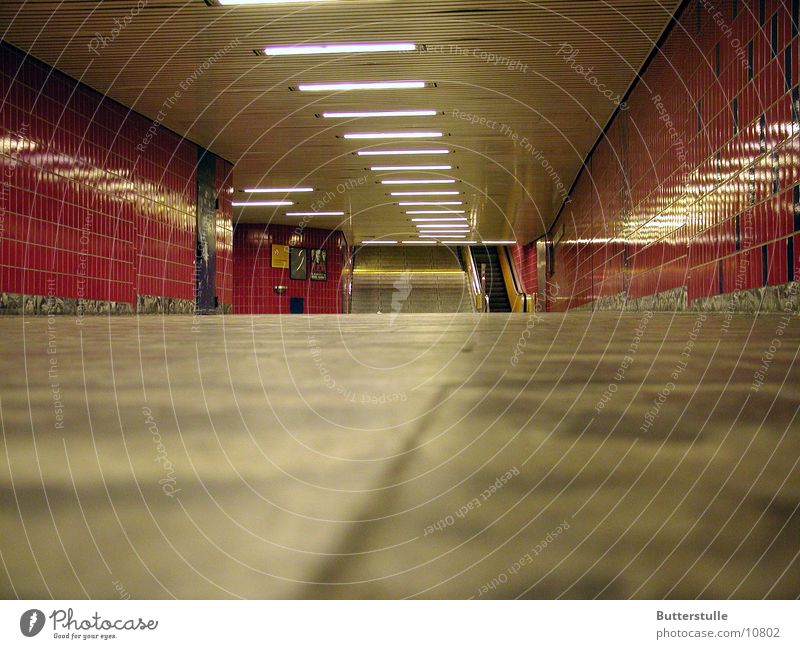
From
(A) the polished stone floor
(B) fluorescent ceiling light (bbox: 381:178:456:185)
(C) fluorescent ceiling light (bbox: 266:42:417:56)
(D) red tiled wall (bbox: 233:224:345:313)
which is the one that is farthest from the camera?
(D) red tiled wall (bbox: 233:224:345:313)

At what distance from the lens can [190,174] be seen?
39.7ft

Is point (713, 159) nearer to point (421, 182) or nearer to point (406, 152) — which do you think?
point (406, 152)

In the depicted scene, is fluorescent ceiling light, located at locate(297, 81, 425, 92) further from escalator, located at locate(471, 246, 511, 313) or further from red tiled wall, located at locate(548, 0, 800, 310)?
escalator, located at locate(471, 246, 511, 313)

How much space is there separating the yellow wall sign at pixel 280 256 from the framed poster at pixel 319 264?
1.10m

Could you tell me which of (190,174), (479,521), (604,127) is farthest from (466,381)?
(190,174)

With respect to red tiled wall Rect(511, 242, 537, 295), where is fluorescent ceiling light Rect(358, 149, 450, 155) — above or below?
above

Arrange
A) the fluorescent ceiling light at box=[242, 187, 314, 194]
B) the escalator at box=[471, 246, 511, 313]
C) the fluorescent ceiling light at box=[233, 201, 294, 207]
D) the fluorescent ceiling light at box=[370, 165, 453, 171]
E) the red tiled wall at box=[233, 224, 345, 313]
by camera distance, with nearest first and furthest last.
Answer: the fluorescent ceiling light at box=[370, 165, 453, 171], the fluorescent ceiling light at box=[242, 187, 314, 194], the fluorescent ceiling light at box=[233, 201, 294, 207], the red tiled wall at box=[233, 224, 345, 313], the escalator at box=[471, 246, 511, 313]

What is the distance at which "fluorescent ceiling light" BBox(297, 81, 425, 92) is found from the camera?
8.71 metres

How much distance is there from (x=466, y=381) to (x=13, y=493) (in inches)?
29.7

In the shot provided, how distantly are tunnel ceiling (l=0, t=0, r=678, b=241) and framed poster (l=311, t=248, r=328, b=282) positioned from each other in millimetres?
8066

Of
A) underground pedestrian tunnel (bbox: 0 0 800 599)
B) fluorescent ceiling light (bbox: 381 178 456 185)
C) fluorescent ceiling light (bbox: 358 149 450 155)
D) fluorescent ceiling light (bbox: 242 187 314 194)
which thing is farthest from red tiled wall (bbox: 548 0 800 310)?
fluorescent ceiling light (bbox: 242 187 314 194)

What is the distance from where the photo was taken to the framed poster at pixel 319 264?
21.9 metres

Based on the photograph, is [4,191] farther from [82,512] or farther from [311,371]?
[82,512]

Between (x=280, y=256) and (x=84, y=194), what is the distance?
11.8 metres
